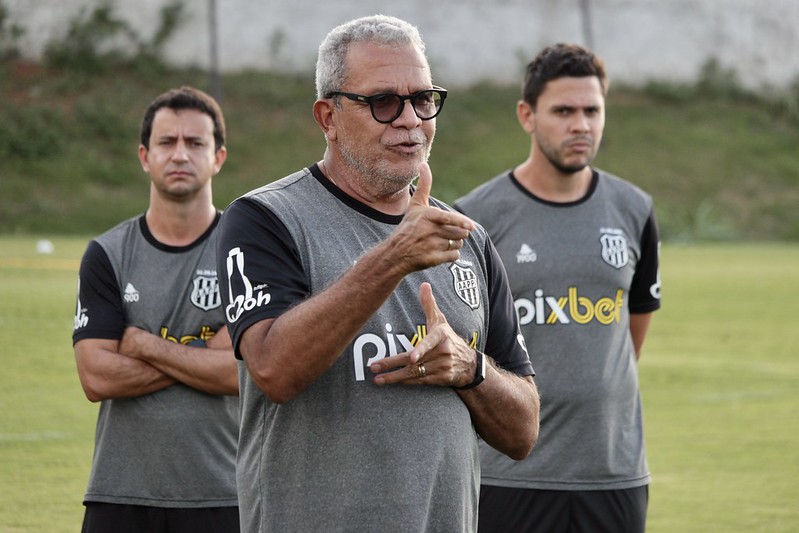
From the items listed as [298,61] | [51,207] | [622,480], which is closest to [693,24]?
[298,61]

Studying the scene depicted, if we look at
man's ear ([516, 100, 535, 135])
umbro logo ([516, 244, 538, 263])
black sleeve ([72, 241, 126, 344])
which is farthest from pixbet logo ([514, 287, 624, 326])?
black sleeve ([72, 241, 126, 344])

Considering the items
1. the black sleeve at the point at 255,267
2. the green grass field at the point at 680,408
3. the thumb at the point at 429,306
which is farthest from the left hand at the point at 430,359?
the green grass field at the point at 680,408

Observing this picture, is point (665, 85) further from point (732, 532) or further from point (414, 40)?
point (414, 40)

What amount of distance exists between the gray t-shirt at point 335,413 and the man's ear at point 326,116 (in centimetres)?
18

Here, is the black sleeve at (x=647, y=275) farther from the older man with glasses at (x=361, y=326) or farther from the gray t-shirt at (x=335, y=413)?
the gray t-shirt at (x=335, y=413)

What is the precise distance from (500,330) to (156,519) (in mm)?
1817

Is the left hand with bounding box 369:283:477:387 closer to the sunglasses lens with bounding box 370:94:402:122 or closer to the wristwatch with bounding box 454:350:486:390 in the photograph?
the wristwatch with bounding box 454:350:486:390

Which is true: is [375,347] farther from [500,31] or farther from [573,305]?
[500,31]

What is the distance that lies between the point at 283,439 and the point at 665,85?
144 ft

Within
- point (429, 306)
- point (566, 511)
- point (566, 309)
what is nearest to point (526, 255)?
point (566, 309)

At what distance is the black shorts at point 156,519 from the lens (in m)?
4.60

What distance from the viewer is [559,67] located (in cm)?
557

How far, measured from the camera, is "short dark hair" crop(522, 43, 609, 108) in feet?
18.2

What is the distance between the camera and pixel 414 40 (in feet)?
10.6
